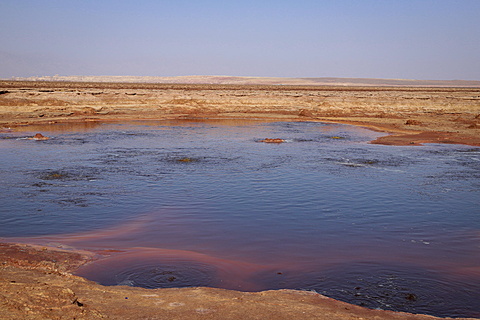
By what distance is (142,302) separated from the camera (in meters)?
5.50

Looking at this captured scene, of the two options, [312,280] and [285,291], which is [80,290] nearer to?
[285,291]

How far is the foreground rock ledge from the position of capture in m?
4.89

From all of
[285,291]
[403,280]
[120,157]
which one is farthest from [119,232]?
[120,157]

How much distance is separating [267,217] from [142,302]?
5435mm

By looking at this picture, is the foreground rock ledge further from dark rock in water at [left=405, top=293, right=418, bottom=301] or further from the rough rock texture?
the rough rock texture

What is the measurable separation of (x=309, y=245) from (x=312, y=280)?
167 cm

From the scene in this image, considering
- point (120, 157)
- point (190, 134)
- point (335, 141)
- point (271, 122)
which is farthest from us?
point (271, 122)

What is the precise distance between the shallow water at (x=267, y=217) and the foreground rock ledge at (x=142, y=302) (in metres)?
0.69

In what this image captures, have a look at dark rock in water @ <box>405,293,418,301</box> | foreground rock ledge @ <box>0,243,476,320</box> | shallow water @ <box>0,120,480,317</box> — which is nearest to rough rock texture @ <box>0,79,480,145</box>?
shallow water @ <box>0,120,480,317</box>

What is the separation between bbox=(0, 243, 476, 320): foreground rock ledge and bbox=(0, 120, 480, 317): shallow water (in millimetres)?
690

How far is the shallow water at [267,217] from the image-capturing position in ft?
23.4

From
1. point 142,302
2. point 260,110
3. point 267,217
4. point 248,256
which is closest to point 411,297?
point 248,256

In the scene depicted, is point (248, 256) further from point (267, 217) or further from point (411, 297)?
point (411, 297)

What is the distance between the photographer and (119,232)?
932 cm
